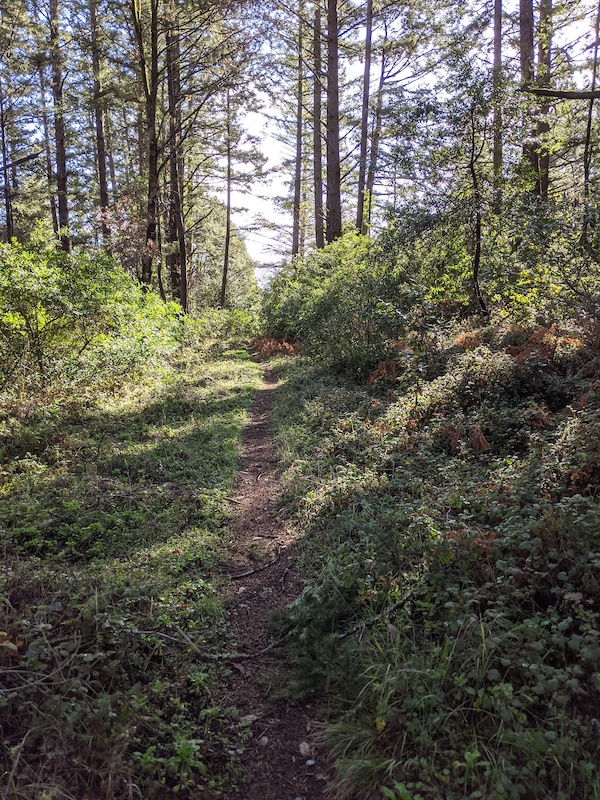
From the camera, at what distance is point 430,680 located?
2.58m

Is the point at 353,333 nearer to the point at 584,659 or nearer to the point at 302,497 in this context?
the point at 302,497

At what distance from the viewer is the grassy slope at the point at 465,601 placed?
2.21 metres

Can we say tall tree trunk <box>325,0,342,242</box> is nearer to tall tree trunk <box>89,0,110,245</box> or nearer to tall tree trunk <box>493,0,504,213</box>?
tall tree trunk <box>493,0,504,213</box>

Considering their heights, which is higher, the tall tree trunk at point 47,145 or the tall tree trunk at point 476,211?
the tall tree trunk at point 47,145

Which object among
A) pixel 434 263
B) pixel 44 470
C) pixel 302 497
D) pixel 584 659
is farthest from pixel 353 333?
pixel 584 659

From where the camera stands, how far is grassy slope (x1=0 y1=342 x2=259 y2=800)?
91.5 inches

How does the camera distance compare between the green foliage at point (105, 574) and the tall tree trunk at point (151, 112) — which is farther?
the tall tree trunk at point (151, 112)

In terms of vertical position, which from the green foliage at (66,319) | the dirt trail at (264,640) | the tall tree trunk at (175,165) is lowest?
the dirt trail at (264,640)

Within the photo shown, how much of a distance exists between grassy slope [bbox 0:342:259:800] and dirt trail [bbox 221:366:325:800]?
0.53 ft

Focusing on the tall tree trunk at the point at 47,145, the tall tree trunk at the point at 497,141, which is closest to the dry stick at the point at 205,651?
the tall tree trunk at the point at 497,141

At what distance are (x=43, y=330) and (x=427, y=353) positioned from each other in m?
6.29

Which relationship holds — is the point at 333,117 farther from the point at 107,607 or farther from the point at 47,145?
the point at 47,145

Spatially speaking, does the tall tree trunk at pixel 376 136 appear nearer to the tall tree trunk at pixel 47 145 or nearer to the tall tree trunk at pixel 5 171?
the tall tree trunk at pixel 47 145

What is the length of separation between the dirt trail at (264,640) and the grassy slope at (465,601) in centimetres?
18
